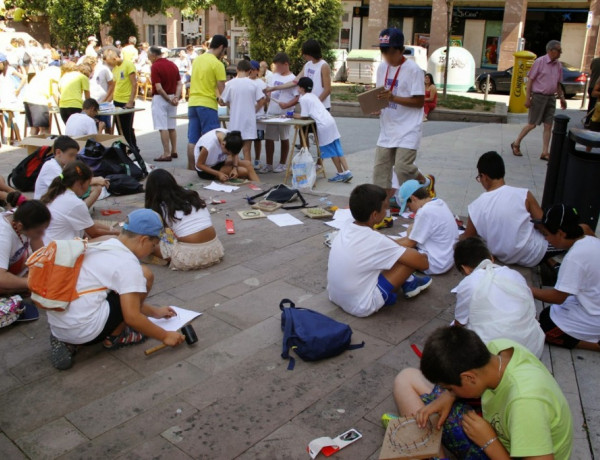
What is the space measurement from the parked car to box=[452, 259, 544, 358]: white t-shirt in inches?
649

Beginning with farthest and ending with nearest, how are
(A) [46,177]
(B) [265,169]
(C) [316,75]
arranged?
1. (B) [265,169]
2. (C) [316,75]
3. (A) [46,177]

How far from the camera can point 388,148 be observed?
632 cm

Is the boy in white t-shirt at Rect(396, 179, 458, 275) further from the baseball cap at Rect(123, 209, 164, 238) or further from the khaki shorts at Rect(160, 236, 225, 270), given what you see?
the baseball cap at Rect(123, 209, 164, 238)

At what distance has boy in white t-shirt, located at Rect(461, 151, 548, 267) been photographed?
474cm

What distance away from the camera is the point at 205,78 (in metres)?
8.15

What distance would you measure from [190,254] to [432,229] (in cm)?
207

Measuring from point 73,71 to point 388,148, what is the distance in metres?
5.80

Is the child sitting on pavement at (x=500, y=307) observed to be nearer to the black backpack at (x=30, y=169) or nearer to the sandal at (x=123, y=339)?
the sandal at (x=123, y=339)

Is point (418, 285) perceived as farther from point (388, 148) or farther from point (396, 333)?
point (388, 148)

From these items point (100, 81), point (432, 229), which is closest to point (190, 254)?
point (432, 229)

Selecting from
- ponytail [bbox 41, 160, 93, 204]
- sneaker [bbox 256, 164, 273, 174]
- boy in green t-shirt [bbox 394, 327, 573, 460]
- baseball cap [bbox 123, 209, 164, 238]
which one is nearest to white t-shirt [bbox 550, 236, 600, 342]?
boy in green t-shirt [bbox 394, 327, 573, 460]

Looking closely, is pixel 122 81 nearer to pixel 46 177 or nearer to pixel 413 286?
pixel 46 177

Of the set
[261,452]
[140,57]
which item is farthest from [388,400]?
[140,57]

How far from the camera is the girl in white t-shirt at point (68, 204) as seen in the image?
457 cm
